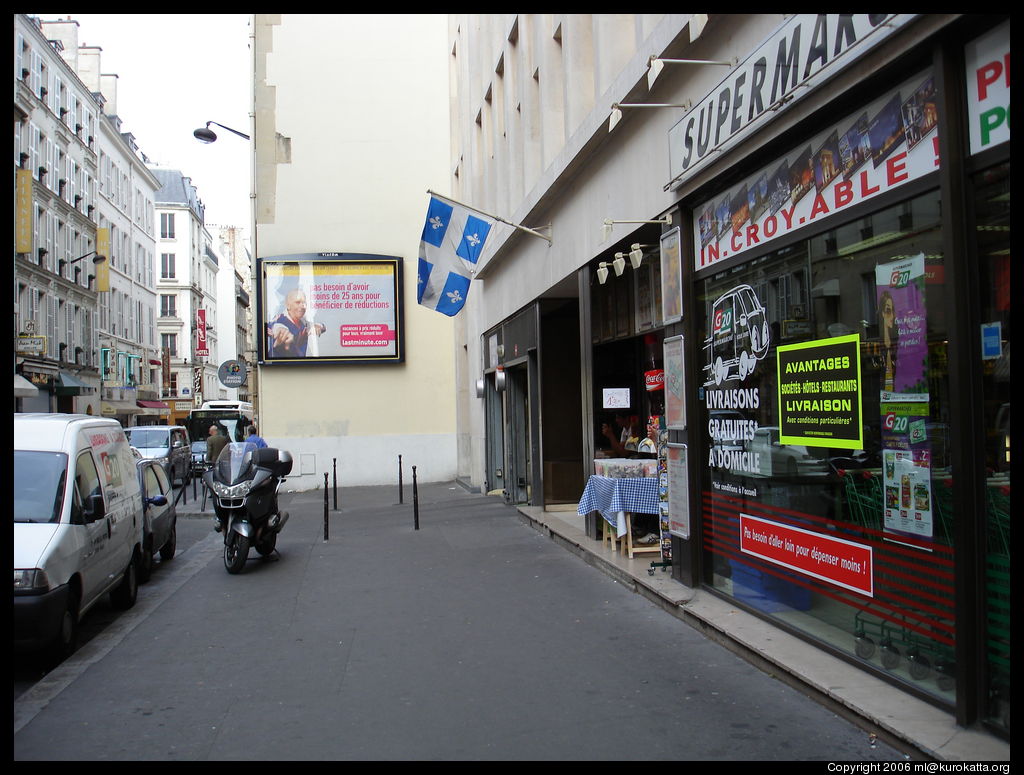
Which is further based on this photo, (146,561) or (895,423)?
(146,561)

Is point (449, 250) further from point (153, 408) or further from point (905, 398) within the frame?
point (153, 408)

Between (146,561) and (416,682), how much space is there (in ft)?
20.6

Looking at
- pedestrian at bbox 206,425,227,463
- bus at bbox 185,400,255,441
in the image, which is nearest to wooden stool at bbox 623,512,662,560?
pedestrian at bbox 206,425,227,463

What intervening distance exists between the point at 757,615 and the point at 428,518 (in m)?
10.3

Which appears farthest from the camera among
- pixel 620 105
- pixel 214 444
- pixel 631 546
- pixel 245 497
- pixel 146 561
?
pixel 214 444

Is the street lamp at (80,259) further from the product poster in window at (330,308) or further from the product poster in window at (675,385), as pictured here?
the product poster in window at (675,385)

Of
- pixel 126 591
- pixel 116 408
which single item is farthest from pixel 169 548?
pixel 116 408

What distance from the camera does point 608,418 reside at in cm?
1398

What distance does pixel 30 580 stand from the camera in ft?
22.2

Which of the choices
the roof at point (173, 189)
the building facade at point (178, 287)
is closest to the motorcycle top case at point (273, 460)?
the building facade at point (178, 287)

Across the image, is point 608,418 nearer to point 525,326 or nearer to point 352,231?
point 525,326

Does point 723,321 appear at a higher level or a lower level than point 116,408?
higher

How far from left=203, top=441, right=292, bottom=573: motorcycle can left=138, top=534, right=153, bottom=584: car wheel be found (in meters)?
0.91

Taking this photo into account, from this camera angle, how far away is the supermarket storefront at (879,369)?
15.3 ft
